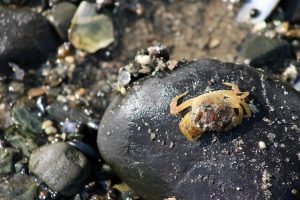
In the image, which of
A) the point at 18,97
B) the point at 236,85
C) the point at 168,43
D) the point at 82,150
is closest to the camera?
the point at 236,85

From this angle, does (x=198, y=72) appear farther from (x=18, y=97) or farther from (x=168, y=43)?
(x=18, y=97)

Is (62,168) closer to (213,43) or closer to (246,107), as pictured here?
(246,107)

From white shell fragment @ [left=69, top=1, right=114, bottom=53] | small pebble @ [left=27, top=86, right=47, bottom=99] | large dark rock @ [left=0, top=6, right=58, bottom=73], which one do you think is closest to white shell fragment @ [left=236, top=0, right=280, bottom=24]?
white shell fragment @ [left=69, top=1, right=114, bottom=53]

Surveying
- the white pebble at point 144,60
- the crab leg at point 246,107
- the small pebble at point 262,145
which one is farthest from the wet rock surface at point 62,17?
the small pebble at point 262,145

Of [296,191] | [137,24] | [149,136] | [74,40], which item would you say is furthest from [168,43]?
[296,191]

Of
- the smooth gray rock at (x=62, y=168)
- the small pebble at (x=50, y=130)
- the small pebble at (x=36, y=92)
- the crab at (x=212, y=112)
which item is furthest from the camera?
the small pebble at (x=36, y=92)

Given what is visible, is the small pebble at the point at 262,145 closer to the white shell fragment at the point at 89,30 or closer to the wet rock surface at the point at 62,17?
the white shell fragment at the point at 89,30
